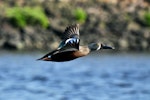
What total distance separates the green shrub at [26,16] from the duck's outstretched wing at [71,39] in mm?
40808

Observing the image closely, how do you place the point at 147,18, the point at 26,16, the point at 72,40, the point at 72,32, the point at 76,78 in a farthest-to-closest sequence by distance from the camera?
the point at 147,18 → the point at 26,16 → the point at 76,78 → the point at 72,32 → the point at 72,40

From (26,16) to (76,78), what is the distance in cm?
2675

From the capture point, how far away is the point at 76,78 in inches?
1128

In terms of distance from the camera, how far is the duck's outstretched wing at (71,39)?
10.9m

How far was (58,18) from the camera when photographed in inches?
2173

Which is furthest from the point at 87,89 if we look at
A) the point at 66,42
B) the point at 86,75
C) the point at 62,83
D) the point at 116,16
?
the point at 116,16

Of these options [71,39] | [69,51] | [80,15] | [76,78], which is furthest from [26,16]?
[69,51]

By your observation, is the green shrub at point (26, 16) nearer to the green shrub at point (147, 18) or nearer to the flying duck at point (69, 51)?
the green shrub at point (147, 18)

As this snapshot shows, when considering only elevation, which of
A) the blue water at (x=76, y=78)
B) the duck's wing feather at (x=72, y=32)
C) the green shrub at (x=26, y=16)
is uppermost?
the green shrub at (x=26, y=16)

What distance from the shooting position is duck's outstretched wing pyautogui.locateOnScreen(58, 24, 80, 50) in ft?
35.9

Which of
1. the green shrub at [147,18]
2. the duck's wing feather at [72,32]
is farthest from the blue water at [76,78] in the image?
the green shrub at [147,18]

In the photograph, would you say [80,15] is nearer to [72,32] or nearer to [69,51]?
[72,32]

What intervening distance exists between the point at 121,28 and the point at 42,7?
6.85 meters

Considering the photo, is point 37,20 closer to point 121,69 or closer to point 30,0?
point 30,0
